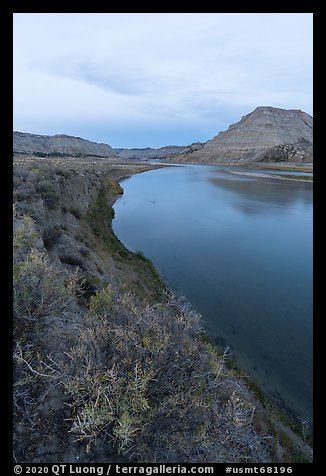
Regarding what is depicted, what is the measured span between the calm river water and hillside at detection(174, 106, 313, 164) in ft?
229

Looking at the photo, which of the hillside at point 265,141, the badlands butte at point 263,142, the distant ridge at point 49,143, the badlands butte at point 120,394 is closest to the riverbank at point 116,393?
the badlands butte at point 120,394

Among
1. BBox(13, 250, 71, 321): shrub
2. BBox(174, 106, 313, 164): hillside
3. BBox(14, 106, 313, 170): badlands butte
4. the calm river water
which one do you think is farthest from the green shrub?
BBox(174, 106, 313, 164): hillside

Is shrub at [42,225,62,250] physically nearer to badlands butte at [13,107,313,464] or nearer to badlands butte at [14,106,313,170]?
badlands butte at [13,107,313,464]

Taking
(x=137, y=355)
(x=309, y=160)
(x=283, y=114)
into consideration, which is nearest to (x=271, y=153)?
(x=309, y=160)

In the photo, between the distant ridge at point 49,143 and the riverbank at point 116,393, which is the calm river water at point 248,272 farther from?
the distant ridge at point 49,143

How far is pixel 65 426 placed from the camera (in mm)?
2756

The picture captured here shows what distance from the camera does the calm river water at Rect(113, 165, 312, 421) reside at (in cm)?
732

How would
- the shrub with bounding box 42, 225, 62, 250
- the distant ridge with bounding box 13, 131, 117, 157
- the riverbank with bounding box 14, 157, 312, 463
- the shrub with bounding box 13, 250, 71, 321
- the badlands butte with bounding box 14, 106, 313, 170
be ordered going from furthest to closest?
the distant ridge with bounding box 13, 131, 117, 157 → the badlands butte with bounding box 14, 106, 313, 170 → the shrub with bounding box 42, 225, 62, 250 → the shrub with bounding box 13, 250, 71, 321 → the riverbank with bounding box 14, 157, 312, 463

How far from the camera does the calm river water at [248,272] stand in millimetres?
7316

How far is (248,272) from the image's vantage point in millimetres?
12633

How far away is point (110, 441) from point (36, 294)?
2.01 metres

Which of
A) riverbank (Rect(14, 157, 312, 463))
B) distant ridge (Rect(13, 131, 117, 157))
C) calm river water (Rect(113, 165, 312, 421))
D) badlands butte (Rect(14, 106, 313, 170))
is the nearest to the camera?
riverbank (Rect(14, 157, 312, 463))

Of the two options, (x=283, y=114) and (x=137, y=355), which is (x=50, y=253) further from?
(x=283, y=114)

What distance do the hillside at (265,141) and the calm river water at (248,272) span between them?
69839 millimetres
